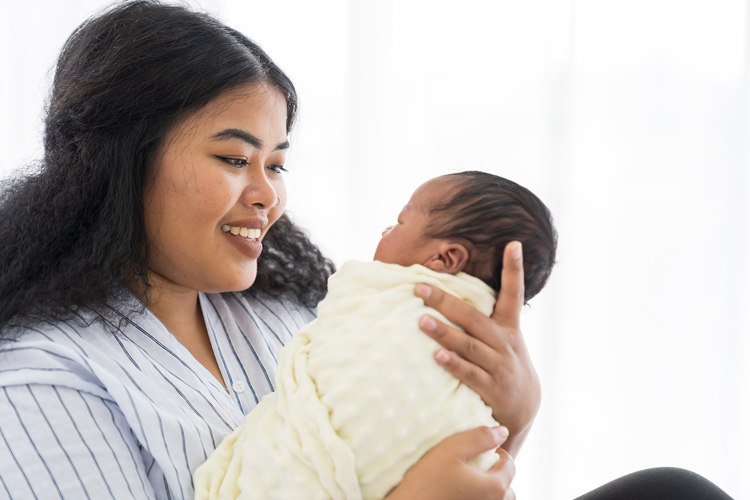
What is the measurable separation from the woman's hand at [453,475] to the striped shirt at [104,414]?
1.28 ft

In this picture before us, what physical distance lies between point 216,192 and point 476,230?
517 mm

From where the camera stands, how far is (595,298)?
2.22 meters

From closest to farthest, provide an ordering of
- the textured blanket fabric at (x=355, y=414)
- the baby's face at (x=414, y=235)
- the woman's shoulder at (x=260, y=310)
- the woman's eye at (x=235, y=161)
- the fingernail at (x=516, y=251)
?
the textured blanket fabric at (x=355, y=414) < the fingernail at (x=516, y=251) < the baby's face at (x=414, y=235) < the woman's eye at (x=235, y=161) < the woman's shoulder at (x=260, y=310)

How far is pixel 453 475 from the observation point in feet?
2.81

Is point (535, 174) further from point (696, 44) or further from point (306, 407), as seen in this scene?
point (306, 407)

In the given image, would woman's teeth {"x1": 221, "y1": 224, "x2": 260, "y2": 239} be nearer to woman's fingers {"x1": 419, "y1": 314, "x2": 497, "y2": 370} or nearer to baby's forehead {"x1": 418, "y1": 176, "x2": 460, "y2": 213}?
baby's forehead {"x1": 418, "y1": 176, "x2": 460, "y2": 213}

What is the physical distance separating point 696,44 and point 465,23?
830mm

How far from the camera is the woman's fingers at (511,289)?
958 mm

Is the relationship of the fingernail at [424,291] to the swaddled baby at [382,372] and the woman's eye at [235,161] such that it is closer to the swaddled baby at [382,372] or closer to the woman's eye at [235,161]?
the swaddled baby at [382,372]

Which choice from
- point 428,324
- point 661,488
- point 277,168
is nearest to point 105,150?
point 277,168

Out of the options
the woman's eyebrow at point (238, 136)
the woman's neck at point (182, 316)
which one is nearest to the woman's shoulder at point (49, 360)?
the woman's neck at point (182, 316)

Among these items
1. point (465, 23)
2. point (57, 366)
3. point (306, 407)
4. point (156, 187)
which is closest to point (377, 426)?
point (306, 407)

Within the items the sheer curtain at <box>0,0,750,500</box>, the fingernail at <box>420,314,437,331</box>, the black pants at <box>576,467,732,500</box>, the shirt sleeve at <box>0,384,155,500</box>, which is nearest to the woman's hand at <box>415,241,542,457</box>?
the fingernail at <box>420,314,437,331</box>

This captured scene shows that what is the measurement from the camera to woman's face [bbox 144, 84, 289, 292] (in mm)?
1143
